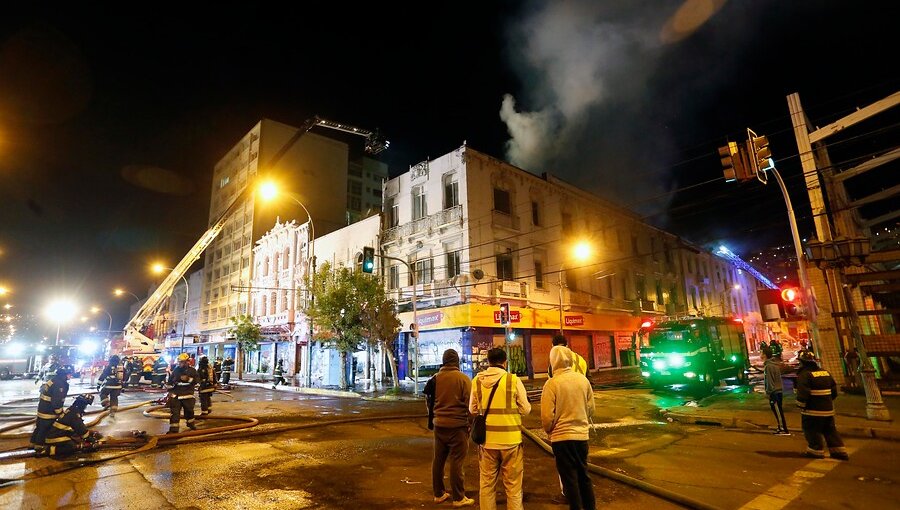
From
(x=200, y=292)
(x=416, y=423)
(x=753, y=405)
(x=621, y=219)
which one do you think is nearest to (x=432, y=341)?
(x=416, y=423)

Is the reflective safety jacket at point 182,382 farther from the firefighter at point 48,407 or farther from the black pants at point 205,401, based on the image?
the firefighter at point 48,407

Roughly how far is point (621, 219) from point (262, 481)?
3672 cm

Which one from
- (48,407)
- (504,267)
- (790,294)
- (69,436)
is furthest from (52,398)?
(504,267)

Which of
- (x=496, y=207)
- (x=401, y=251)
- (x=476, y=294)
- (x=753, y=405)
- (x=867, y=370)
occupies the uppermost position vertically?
(x=496, y=207)

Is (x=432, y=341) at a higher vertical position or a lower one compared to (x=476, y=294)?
lower

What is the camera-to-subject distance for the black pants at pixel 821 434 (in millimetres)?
7668

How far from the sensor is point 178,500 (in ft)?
19.3

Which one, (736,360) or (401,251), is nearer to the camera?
(736,360)

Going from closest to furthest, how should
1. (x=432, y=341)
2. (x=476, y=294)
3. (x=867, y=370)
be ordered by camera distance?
(x=867, y=370) → (x=476, y=294) → (x=432, y=341)

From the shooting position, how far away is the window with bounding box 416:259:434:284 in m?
28.0

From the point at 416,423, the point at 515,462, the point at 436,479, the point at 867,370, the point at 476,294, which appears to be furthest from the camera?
the point at 476,294

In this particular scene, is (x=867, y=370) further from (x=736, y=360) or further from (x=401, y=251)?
(x=401, y=251)

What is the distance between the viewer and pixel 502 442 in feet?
15.5

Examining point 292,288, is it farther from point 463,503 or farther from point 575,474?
point 575,474
